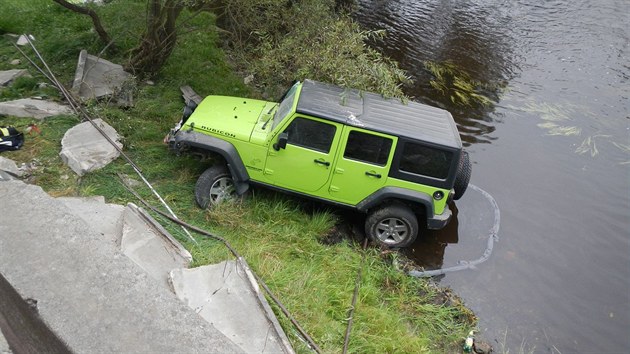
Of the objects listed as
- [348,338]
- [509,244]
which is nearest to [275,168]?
[348,338]

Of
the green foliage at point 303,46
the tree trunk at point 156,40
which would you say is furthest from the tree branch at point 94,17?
the green foliage at point 303,46

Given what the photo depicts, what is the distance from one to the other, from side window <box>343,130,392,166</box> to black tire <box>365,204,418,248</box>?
764mm

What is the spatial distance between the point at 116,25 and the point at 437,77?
7.78 meters

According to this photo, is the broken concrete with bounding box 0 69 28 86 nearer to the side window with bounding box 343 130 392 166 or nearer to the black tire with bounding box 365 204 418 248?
the side window with bounding box 343 130 392 166

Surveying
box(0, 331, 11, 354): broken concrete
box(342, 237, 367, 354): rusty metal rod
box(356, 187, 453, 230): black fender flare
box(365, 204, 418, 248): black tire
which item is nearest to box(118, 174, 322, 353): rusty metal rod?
box(342, 237, 367, 354): rusty metal rod

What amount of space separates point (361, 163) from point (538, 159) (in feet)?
18.1

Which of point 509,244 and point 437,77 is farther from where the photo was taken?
point 437,77

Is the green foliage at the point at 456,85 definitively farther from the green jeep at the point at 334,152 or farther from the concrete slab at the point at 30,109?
the concrete slab at the point at 30,109

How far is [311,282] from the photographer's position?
5609 mm

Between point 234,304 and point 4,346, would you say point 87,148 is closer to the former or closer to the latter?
point 234,304

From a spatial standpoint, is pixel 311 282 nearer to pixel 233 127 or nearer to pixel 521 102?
pixel 233 127

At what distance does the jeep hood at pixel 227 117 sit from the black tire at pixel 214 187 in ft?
1.71

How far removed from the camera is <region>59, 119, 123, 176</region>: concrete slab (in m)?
6.46

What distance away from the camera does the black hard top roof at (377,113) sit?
6539 mm
